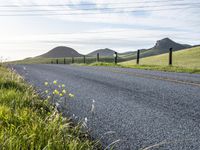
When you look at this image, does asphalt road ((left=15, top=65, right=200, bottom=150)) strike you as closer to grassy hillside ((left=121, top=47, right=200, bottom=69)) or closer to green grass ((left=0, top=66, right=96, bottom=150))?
green grass ((left=0, top=66, right=96, bottom=150))

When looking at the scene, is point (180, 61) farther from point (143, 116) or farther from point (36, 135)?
point (36, 135)

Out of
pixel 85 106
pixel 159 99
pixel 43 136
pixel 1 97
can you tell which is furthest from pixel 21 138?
pixel 159 99

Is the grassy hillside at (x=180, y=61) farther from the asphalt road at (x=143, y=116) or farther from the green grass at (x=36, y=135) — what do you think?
the green grass at (x=36, y=135)

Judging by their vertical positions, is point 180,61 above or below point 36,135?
below

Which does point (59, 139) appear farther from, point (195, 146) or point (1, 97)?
point (1, 97)

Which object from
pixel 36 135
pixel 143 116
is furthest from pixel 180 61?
pixel 36 135

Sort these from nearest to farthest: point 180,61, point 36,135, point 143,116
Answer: point 36,135 < point 143,116 < point 180,61

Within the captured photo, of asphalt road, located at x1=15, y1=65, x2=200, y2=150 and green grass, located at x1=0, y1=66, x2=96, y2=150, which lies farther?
asphalt road, located at x1=15, y1=65, x2=200, y2=150

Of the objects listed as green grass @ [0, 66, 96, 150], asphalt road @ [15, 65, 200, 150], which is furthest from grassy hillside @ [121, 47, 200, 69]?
green grass @ [0, 66, 96, 150]

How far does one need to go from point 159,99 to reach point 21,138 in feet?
14.0

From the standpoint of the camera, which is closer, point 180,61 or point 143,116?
point 143,116

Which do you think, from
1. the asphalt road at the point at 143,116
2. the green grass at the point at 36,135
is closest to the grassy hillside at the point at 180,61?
the asphalt road at the point at 143,116

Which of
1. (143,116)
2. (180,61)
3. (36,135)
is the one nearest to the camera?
(36,135)

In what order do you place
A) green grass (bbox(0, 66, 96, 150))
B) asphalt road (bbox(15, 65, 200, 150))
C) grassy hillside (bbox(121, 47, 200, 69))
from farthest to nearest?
grassy hillside (bbox(121, 47, 200, 69)) → asphalt road (bbox(15, 65, 200, 150)) → green grass (bbox(0, 66, 96, 150))
